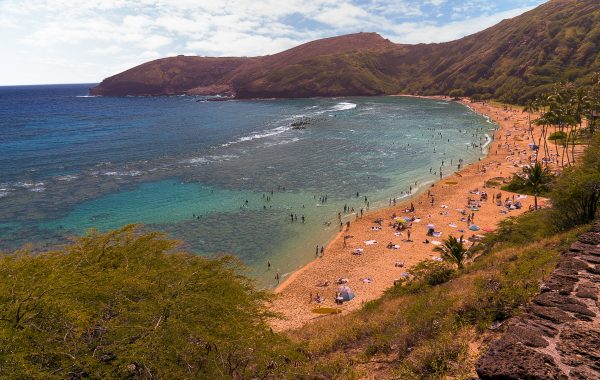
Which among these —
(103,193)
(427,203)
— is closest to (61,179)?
(103,193)

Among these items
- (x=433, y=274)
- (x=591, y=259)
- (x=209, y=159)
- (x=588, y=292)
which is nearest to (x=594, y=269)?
(x=591, y=259)

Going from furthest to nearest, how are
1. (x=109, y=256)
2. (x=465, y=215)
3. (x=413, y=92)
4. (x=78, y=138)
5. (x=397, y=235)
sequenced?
1. (x=413, y=92)
2. (x=78, y=138)
3. (x=465, y=215)
4. (x=397, y=235)
5. (x=109, y=256)

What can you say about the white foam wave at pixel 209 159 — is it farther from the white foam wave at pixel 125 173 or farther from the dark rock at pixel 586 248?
the dark rock at pixel 586 248

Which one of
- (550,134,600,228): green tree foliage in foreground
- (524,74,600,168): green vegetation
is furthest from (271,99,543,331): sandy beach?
(550,134,600,228): green tree foliage in foreground

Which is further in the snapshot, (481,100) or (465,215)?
(481,100)

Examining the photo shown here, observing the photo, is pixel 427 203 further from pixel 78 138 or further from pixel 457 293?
pixel 78 138

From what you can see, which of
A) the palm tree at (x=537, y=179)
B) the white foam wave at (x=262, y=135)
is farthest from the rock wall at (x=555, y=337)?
the white foam wave at (x=262, y=135)
